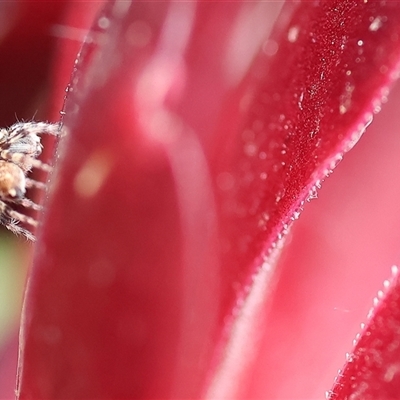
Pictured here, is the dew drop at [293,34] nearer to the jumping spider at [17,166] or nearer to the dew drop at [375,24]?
the dew drop at [375,24]

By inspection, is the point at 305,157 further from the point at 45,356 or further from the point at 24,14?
the point at 24,14

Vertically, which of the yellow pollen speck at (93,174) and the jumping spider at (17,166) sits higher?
the jumping spider at (17,166)

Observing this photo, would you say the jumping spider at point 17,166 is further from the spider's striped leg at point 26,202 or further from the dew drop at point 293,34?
the dew drop at point 293,34

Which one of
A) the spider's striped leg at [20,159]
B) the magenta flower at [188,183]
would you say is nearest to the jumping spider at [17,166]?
the spider's striped leg at [20,159]

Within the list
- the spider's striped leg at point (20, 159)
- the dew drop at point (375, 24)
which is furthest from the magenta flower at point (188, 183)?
the spider's striped leg at point (20, 159)

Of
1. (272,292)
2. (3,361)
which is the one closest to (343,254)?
(272,292)

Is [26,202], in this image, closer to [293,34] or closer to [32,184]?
[32,184]

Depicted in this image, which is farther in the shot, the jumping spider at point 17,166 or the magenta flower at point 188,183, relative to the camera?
the jumping spider at point 17,166

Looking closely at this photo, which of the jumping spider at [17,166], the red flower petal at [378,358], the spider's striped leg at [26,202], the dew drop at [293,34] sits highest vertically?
the jumping spider at [17,166]
